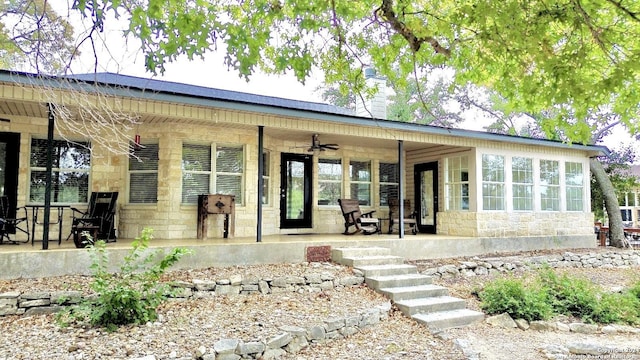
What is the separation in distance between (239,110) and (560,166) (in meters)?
8.98

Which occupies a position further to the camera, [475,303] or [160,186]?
[160,186]

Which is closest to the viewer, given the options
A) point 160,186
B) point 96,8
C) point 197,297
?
point 96,8

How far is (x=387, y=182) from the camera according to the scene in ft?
38.1

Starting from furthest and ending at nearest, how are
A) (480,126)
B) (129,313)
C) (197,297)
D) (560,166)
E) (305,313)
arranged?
1. (480,126)
2. (560,166)
3. (197,297)
4. (305,313)
5. (129,313)

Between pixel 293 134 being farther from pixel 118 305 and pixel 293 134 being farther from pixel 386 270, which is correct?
pixel 118 305

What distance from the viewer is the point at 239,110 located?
7043 mm

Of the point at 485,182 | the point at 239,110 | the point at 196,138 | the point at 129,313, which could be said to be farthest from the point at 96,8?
the point at 485,182

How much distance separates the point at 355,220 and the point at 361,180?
5.62 ft

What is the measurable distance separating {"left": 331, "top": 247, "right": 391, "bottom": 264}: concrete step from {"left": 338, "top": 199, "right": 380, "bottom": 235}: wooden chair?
1.58 metres

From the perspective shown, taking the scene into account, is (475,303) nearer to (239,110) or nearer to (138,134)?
Result: (239,110)

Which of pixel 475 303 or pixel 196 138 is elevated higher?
pixel 196 138

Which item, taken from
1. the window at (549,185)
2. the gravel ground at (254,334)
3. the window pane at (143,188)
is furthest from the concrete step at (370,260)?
the window at (549,185)

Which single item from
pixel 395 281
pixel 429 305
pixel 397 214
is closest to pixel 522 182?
pixel 397 214

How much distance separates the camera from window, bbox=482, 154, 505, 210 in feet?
33.4
